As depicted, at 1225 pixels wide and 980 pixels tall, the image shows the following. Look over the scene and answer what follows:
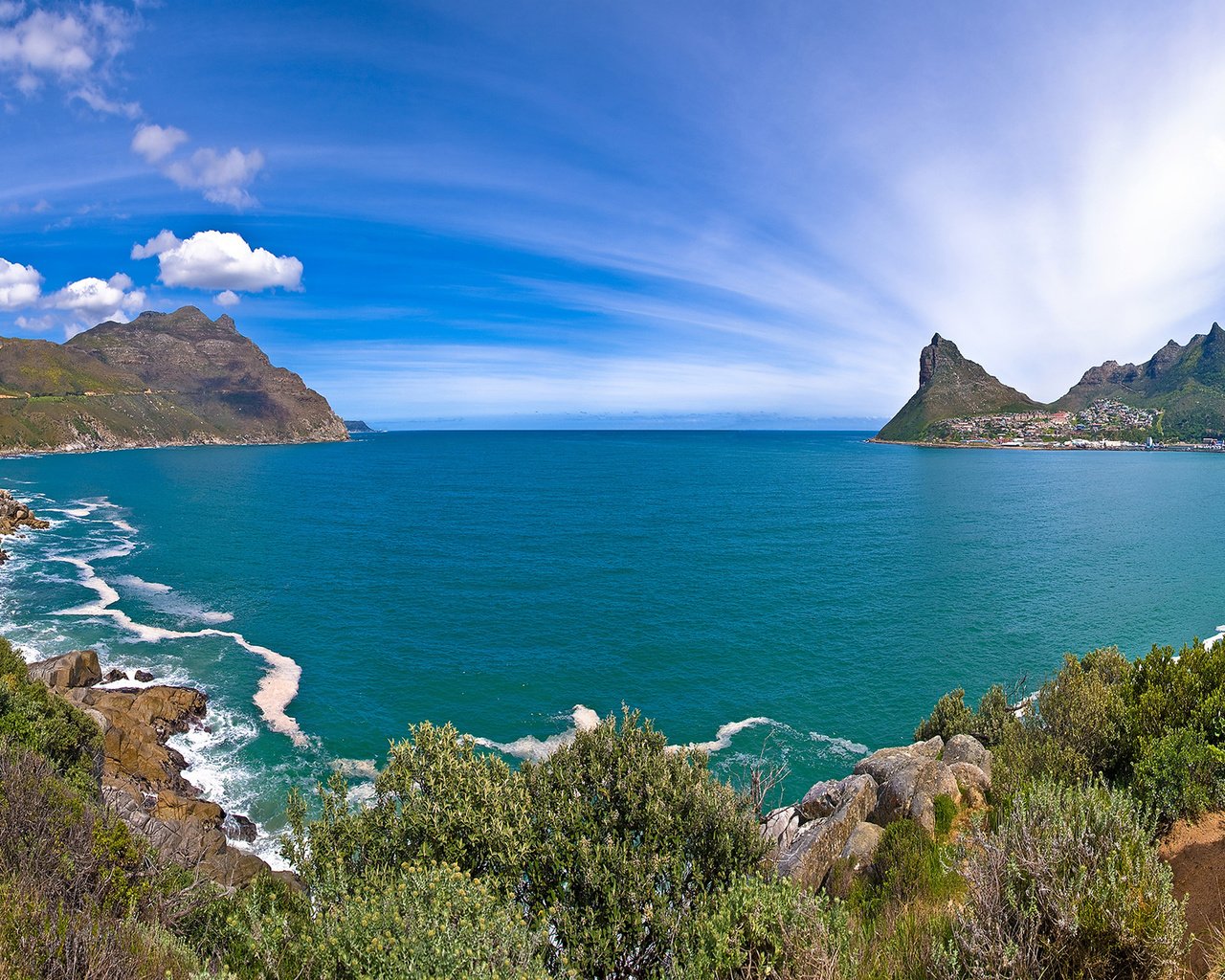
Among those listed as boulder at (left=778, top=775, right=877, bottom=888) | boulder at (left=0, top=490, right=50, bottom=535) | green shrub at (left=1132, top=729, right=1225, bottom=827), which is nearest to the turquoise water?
boulder at (left=0, top=490, right=50, bottom=535)

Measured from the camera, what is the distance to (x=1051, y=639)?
48.3m

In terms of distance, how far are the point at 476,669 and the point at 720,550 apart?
41086 mm

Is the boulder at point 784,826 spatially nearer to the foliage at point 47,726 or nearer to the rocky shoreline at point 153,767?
the rocky shoreline at point 153,767

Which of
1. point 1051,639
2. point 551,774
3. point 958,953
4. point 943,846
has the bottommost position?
point 1051,639

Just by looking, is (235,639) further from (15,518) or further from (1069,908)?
(15,518)

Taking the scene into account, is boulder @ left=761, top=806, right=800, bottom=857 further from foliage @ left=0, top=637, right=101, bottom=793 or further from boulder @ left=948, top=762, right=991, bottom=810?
foliage @ left=0, top=637, right=101, bottom=793

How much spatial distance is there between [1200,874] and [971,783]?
951 cm

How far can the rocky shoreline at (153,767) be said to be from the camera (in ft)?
74.3

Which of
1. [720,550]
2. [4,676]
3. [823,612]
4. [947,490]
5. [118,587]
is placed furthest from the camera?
[947,490]

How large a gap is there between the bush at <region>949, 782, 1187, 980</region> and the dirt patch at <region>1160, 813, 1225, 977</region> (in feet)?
1.40

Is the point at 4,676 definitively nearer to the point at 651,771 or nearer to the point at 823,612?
the point at 651,771

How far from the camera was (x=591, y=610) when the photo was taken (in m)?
55.7

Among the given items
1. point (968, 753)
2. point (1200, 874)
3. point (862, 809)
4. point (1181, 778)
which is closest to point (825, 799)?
point (862, 809)

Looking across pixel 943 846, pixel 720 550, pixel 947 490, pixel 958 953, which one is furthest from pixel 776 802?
pixel 947 490
